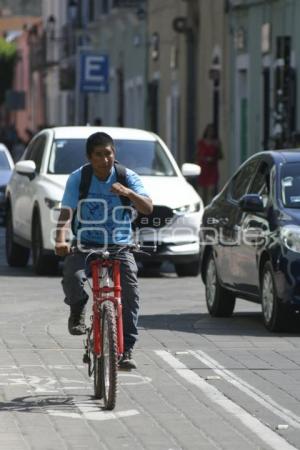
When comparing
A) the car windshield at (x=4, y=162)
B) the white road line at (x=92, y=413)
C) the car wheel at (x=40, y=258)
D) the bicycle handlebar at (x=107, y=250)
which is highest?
the bicycle handlebar at (x=107, y=250)

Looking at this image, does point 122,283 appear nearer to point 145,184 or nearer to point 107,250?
point 107,250

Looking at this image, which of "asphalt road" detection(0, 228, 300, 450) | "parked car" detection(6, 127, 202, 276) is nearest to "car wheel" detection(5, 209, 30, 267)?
"parked car" detection(6, 127, 202, 276)

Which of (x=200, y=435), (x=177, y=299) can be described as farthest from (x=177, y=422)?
(x=177, y=299)

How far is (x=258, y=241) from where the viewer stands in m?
14.4

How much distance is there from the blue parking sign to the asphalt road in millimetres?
20369

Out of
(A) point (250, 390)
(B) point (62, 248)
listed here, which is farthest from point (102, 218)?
(A) point (250, 390)

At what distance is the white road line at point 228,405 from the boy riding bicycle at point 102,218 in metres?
0.56

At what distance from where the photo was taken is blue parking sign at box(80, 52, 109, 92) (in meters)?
36.6

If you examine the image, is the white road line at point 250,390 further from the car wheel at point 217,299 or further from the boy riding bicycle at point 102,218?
the car wheel at point 217,299

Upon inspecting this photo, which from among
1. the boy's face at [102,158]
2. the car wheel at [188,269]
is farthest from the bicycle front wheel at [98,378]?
the car wheel at [188,269]

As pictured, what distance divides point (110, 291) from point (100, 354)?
38 cm

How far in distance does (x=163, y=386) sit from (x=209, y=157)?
2240cm

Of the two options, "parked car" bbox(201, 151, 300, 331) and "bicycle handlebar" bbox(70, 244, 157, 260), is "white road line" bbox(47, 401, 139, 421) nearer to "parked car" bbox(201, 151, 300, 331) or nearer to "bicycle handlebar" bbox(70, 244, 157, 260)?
"bicycle handlebar" bbox(70, 244, 157, 260)

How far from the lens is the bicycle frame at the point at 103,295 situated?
33.0ft
